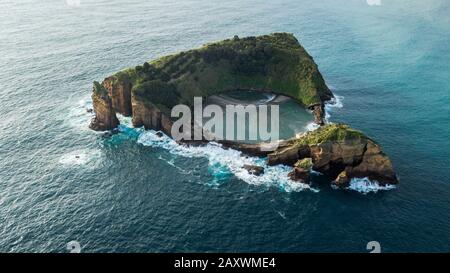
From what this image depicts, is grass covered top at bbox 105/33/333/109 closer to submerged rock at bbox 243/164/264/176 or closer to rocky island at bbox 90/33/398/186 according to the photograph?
rocky island at bbox 90/33/398/186

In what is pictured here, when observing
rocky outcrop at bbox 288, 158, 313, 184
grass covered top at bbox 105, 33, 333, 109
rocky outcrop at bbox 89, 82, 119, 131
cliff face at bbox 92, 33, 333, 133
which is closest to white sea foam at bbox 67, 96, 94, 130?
rocky outcrop at bbox 89, 82, 119, 131

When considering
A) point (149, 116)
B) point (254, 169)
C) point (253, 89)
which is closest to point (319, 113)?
point (253, 89)

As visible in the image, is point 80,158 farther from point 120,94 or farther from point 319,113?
point 319,113

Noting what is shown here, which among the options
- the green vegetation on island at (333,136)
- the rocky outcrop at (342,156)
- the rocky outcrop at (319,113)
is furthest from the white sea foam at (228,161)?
the rocky outcrop at (319,113)

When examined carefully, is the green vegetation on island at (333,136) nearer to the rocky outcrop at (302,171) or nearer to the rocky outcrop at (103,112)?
the rocky outcrop at (302,171)

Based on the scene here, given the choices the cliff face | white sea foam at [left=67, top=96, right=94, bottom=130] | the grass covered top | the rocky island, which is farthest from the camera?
the grass covered top

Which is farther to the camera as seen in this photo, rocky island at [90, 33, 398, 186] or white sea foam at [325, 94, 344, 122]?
white sea foam at [325, 94, 344, 122]

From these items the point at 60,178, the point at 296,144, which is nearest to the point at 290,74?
the point at 296,144
